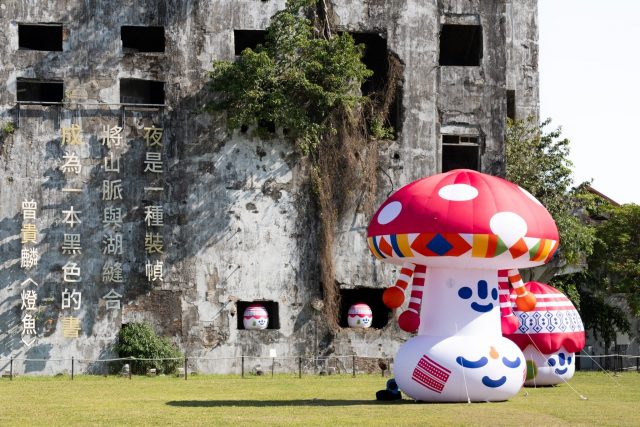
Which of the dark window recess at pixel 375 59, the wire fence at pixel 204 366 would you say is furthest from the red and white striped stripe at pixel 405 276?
the dark window recess at pixel 375 59

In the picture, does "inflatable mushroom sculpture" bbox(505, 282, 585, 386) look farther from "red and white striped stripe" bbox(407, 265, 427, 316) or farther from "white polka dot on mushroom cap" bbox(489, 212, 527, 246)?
"white polka dot on mushroom cap" bbox(489, 212, 527, 246)

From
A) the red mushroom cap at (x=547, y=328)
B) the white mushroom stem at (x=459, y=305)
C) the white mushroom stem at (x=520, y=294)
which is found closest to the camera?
the white mushroom stem at (x=459, y=305)

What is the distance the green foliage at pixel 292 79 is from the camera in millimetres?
29281

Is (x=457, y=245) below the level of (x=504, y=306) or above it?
above

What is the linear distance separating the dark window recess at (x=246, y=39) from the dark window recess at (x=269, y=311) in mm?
6729

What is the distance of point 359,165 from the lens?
99.7 ft

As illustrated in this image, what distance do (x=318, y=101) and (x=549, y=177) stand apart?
833 centimetres

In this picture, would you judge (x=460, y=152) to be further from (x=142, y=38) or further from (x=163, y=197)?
(x=142, y=38)

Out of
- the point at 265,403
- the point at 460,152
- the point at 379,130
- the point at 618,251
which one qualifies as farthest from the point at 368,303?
the point at 265,403

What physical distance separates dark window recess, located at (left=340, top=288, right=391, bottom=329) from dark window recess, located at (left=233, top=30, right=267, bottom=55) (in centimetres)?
707

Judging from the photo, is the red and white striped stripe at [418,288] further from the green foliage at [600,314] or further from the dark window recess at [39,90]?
the green foliage at [600,314]

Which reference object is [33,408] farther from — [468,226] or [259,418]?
[468,226]

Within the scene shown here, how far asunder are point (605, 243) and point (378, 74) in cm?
1235

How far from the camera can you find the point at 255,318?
29172 millimetres
